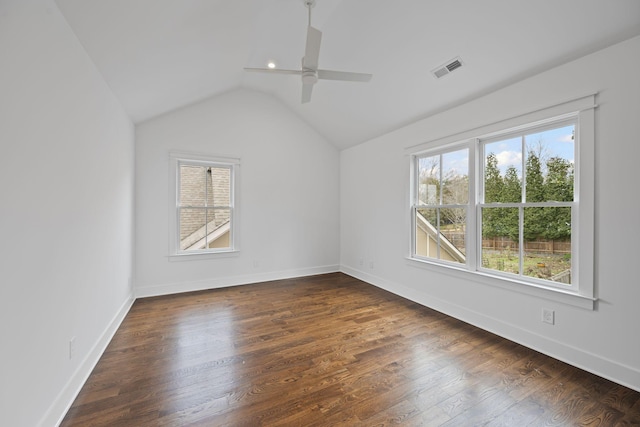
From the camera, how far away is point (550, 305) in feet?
7.77

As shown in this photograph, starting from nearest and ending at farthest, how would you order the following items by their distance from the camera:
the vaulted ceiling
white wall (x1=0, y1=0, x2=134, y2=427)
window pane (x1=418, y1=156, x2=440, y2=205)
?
white wall (x1=0, y1=0, x2=134, y2=427), the vaulted ceiling, window pane (x1=418, y1=156, x2=440, y2=205)

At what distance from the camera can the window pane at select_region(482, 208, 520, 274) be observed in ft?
8.94

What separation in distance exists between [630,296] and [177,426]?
318cm

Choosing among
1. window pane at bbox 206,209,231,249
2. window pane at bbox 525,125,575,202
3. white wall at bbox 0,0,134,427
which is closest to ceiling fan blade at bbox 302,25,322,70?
white wall at bbox 0,0,134,427

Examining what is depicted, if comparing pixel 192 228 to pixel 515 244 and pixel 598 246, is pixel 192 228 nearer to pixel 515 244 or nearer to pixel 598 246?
pixel 515 244

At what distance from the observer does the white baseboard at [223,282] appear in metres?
3.91

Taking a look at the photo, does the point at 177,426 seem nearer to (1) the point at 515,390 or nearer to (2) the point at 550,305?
(1) the point at 515,390

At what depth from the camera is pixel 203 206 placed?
430 centimetres

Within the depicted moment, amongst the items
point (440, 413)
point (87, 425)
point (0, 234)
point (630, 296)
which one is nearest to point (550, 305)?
point (630, 296)

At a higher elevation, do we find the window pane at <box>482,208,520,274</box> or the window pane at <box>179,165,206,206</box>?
the window pane at <box>179,165,206,206</box>

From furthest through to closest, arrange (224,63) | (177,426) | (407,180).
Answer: (407,180)
(224,63)
(177,426)

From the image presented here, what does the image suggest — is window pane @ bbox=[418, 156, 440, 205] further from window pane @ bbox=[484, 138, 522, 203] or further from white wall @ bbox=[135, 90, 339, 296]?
white wall @ bbox=[135, 90, 339, 296]

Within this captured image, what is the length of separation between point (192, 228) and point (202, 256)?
0.47 meters

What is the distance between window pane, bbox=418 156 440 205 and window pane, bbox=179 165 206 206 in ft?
11.0
